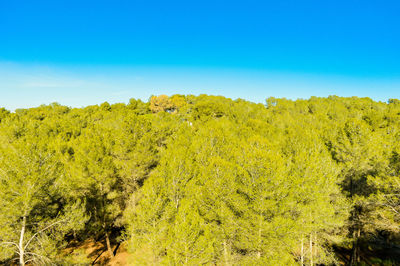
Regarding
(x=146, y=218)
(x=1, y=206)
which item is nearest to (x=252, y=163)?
(x=146, y=218)

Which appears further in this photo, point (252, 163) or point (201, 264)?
point (252, 163)

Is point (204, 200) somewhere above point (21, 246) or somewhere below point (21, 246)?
above

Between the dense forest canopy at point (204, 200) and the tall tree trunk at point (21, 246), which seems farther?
the dense forest canopy at point (204, 200)

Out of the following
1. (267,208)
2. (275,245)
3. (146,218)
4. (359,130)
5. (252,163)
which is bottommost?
(275,245)

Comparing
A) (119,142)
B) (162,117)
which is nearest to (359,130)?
(119,142)

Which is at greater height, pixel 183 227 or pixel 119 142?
pixel 119 142

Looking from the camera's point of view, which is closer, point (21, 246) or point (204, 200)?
point (21, 246)

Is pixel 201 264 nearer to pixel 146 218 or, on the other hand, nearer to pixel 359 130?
pixel 146 218

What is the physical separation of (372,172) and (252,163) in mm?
15749

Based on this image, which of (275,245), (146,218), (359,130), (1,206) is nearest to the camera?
(1,206)

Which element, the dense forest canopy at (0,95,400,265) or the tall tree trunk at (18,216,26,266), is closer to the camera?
A: the tall tree trunk at (18,216,26,266)

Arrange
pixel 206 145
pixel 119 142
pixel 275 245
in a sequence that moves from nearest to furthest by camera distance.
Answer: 1. pixel 275 245
2. pixel 119 142
3. pixel 206 145

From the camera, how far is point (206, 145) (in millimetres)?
21562

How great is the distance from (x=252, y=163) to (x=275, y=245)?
541 cm
